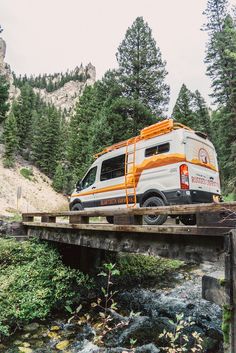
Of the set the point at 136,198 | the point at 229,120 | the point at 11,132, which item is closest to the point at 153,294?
the point at 136,198

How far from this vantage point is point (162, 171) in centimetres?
789

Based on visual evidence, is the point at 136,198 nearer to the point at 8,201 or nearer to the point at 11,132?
the point at 8,201

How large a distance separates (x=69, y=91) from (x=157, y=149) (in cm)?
18859

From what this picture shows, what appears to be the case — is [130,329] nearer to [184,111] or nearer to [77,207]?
[77,207]

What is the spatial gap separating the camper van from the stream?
2167mm

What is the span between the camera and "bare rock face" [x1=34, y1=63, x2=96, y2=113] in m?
177

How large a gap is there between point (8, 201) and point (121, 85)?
16988mm

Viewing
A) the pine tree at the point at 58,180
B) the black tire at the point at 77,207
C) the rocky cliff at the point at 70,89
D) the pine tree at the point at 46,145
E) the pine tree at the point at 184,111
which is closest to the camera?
the black tire at the point at 77,207

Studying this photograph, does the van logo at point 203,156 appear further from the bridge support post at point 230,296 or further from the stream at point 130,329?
the bridge support post at point 230,296

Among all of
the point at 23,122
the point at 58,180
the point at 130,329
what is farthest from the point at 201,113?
the point at 130,329

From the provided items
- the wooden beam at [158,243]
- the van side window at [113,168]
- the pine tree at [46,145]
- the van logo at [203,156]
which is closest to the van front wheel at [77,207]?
the van side window at [113,168]

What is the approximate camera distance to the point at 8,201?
92.6 ft

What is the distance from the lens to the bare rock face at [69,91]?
17725 cm

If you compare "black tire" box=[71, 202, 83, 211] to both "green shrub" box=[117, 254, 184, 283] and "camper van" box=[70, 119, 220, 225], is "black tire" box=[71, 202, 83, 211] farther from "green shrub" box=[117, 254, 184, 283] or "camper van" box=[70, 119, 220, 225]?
"green shrub" box=[117, 254, 184, 283]
